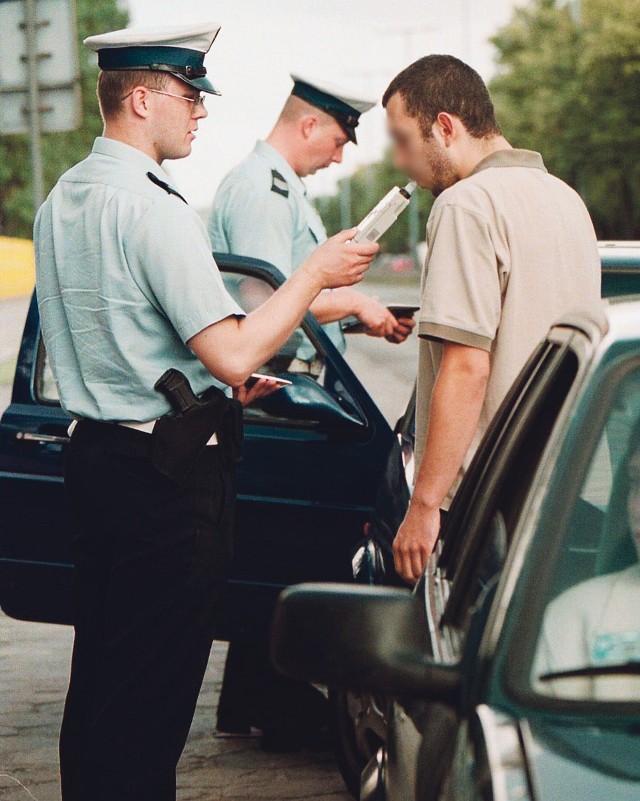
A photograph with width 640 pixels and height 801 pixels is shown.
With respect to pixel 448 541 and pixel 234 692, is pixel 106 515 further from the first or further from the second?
pixel 234 692

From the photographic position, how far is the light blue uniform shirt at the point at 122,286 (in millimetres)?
2943

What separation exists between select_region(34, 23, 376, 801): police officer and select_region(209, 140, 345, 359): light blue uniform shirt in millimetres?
1666

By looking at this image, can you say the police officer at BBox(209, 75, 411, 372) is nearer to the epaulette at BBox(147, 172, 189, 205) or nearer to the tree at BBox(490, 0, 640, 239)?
the epaulette at BBox(147, 172, 189, 205)

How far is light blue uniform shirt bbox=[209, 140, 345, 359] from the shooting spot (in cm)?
488

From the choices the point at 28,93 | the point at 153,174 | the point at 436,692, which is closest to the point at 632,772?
the point at 436,692

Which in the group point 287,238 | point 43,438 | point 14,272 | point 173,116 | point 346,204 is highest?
point 173,116

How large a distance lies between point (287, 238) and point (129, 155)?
1861mm

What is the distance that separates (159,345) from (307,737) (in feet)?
6.83

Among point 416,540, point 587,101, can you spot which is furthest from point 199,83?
point 587,101

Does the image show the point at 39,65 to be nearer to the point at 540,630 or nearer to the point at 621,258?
the point at 621,258

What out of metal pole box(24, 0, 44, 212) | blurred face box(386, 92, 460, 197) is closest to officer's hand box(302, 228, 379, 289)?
blurred face box(386, 92, 460, 197)

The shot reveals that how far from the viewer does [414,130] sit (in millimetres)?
3629

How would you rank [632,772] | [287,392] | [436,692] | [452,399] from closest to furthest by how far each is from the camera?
1. [632,772]
2. [436,692]
3. [452,399]
4. [287,392]

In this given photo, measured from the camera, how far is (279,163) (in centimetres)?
524
